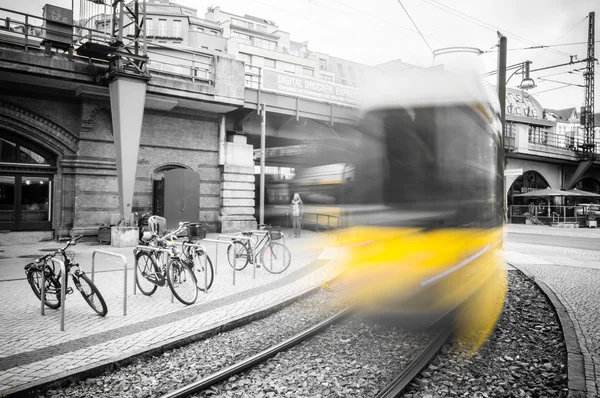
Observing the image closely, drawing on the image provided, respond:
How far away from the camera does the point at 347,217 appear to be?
5.95 metres

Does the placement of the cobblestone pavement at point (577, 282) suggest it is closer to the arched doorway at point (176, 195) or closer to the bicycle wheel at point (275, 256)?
the bicycle wheel at point (275, 256)

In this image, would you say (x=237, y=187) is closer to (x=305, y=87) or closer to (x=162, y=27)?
(x=305, y=87)

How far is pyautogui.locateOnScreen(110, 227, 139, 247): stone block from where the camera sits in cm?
1420

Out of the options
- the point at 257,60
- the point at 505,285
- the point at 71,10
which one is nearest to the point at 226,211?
the point at 71,10

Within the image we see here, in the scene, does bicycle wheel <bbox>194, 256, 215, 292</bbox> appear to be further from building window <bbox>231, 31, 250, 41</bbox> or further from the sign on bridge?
building window <bbox>231, 31, 250, 41</bbox>

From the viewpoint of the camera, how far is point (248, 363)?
4.39m

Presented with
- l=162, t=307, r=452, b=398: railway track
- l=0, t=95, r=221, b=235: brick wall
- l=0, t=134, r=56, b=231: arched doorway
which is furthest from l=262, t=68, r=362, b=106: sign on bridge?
l=162, t=307, r=452, b=398: railway track

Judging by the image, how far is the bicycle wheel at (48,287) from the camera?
611 centimetres

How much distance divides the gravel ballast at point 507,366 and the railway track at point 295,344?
0.09 m

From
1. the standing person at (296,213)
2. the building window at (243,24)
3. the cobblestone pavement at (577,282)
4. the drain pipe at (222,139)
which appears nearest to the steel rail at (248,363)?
the cobblestone pavement at (577,282)

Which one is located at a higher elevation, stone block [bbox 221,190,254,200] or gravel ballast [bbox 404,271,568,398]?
stone block [bbox 221,190,254,200]

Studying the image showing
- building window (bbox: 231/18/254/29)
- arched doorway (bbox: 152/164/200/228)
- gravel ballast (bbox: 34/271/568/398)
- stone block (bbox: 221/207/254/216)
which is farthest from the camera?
building window (bbox: 231/18/254/29)

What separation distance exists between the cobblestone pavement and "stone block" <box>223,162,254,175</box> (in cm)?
1129

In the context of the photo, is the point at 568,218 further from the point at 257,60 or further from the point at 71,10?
the point at 257,60
